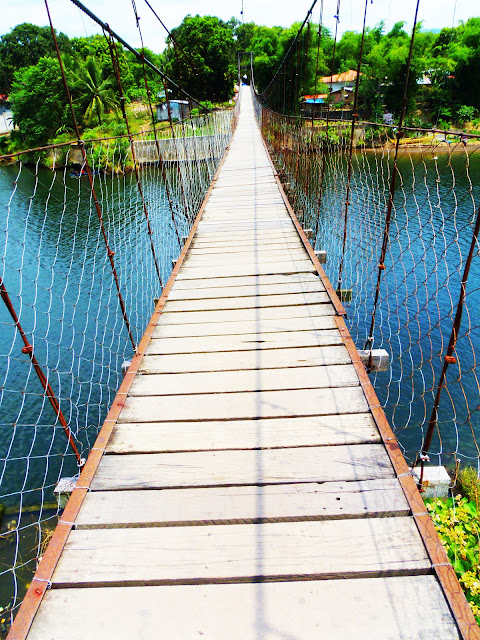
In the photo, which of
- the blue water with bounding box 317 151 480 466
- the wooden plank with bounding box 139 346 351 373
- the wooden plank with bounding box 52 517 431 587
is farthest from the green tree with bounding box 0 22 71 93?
the wooden plank with bounding box 52 517 431 587

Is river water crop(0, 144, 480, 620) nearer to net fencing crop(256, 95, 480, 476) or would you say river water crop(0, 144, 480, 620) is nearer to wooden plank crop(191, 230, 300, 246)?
net fencing crop(256, 95, 480, 476)

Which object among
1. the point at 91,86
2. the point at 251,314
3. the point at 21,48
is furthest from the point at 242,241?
the point at 21,48

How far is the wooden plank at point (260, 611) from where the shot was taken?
84cm

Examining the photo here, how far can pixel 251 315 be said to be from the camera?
2094 mm

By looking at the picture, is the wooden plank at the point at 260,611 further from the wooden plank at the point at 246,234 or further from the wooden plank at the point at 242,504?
the wooden plank at the point at 246,234

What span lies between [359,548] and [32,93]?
24955 millimetres

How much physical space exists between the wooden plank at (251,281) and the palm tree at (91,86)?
20539mm

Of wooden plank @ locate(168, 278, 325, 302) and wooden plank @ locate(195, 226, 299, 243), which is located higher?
wooden plank @ locate(195, 226, 299, 243)

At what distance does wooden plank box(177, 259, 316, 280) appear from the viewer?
8.37ft

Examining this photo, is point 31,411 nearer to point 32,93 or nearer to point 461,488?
point 461,488

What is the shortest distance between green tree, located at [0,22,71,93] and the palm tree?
17.0 m

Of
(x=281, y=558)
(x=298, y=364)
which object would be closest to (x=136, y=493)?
(x=281, y=558)

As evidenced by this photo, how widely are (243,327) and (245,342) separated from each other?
142 mm

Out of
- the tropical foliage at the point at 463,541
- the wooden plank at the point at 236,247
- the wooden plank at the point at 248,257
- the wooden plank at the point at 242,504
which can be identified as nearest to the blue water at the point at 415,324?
the tropical foliage at the point at 463,541
